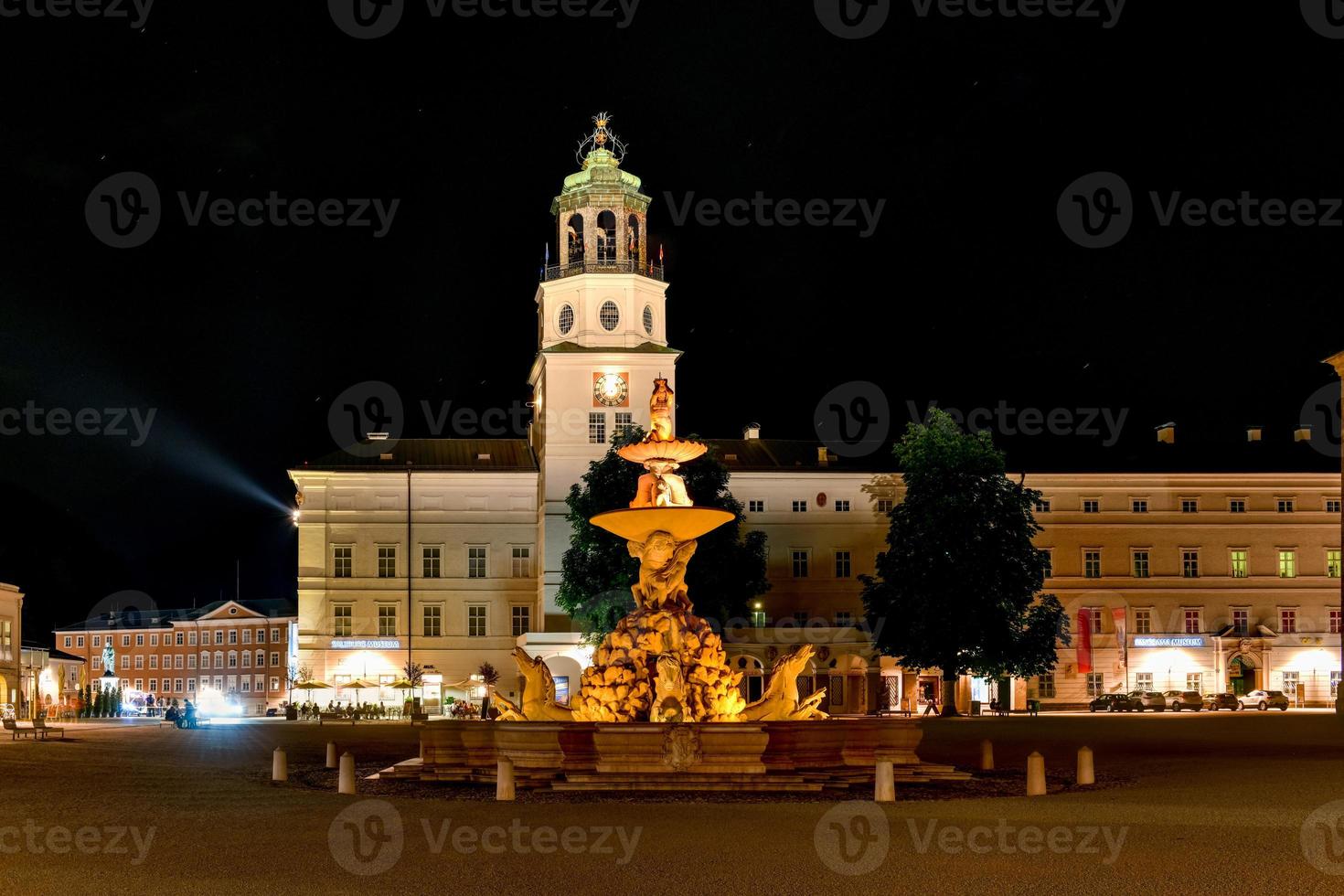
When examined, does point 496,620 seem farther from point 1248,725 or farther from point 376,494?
point 1248,725

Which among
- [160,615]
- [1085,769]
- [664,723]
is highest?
[664,723]

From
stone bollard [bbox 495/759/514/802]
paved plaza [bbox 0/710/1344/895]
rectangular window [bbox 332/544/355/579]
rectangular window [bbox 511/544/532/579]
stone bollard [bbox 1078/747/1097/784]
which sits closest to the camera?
paved plaza [bbox 0/710/1344/895]

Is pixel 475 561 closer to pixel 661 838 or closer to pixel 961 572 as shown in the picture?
pixel 961 572

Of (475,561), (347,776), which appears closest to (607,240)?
(475,561)

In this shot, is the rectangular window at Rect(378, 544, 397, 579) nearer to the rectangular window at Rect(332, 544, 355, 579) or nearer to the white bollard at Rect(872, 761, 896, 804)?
the rectangular window at Rect(332, 544, 355, 579)

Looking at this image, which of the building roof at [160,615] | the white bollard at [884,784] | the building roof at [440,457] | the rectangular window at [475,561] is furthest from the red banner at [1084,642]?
the building roof at [160,615]

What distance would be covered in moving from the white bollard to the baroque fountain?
0.06 feet

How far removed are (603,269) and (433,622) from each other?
1834 cm

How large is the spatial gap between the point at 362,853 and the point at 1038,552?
48.0m

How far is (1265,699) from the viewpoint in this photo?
67.8 m

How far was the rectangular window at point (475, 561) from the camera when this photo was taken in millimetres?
75625

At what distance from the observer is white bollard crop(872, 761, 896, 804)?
1866 centimetres

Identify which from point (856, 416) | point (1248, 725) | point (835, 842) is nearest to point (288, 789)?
point (835, 842)

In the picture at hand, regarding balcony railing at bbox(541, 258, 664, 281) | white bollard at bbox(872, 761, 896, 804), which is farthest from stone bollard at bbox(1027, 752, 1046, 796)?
balcony railing at bbox(541, 258, 664, 281)
